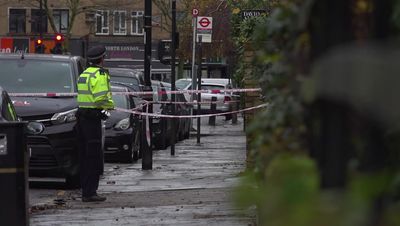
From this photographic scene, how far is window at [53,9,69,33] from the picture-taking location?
62.1 metres

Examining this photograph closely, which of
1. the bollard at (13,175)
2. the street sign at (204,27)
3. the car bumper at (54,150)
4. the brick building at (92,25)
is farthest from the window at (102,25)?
the bollard at (13,175)

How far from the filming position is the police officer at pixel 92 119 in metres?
10.2

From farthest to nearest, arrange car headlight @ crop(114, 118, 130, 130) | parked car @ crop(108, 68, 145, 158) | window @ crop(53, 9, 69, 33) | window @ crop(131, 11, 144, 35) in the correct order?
window @ crop(53, 9, 69, 33), window @ crop(131, 11, 144, 35), parked car @ crop(108, 68, 145, 158), car headlight @ crop(114, 118, 130, 130)

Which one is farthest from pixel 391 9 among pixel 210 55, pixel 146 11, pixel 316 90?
pixel 210 55

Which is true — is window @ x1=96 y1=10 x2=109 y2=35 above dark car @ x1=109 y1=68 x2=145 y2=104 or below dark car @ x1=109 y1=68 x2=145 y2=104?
above

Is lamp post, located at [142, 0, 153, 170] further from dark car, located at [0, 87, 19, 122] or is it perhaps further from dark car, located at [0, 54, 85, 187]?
dark car, located at [0, 87, 19, 122]

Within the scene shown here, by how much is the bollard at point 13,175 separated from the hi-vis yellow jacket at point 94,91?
3.02 metres

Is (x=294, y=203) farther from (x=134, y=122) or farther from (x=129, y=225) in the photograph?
(x=134, y=122)

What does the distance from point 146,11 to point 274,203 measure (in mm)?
A: 13101

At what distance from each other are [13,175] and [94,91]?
10.9 feet

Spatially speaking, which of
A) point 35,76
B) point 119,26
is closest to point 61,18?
point 119,26

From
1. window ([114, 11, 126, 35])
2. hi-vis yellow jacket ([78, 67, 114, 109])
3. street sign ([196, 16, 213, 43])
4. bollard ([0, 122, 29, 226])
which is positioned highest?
window ([114, 11, 126, 35])

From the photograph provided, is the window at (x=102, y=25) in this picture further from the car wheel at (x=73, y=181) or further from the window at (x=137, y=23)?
the car wheel at (x=73, y=181)

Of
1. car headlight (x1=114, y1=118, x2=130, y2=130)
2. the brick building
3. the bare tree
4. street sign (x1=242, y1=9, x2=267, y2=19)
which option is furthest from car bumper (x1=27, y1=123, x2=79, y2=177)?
the brick building
